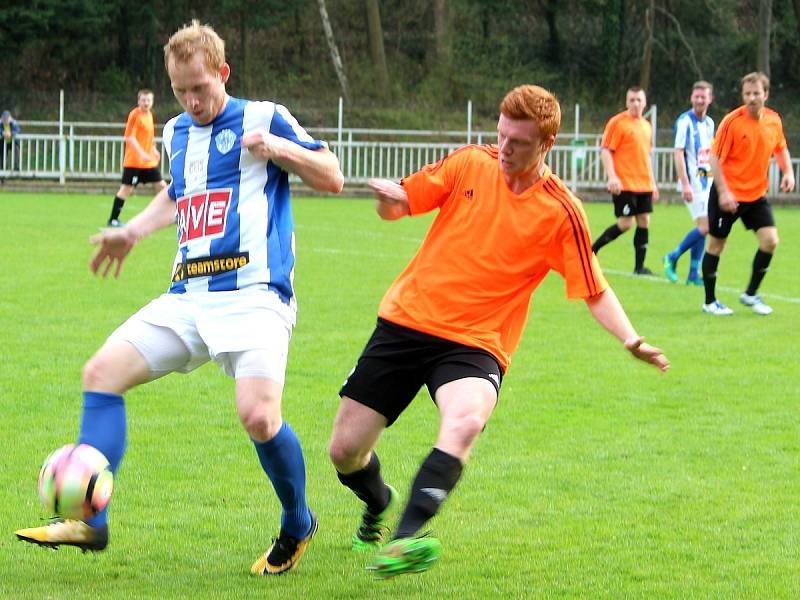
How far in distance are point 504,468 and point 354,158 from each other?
28.0 m

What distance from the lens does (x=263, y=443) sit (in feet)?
15.4

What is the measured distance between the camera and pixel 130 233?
4.95m

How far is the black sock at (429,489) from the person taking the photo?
14.0ft

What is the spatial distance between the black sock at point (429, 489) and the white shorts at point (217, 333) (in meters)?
0.65

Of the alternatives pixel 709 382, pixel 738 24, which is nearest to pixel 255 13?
pixel 738 24

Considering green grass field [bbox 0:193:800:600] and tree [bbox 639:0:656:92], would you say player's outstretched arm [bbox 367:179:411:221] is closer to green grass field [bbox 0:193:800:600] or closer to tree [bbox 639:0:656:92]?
green grass field [bbox 0:193:800:600]

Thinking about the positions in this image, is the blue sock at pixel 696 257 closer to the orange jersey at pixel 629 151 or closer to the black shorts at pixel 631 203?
the black shorts at pixel 631 203

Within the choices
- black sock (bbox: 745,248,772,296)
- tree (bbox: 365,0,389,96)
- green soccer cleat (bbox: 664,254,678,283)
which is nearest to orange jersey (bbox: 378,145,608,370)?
black sock (bbox: 745,248,772,296)

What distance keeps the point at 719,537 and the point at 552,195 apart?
1554 mm

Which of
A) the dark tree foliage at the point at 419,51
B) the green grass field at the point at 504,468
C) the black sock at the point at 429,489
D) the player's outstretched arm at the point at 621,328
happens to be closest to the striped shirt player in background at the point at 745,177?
the green grass field at the point at 504,468

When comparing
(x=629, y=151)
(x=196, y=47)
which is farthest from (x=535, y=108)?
(x=629, y=151)

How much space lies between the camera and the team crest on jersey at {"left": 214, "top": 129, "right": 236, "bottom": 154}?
487 centimetres

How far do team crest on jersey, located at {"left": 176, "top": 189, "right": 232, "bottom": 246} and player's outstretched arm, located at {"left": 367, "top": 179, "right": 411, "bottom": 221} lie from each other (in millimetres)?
536

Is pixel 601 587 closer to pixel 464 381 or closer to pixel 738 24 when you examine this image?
pixel 464 381
